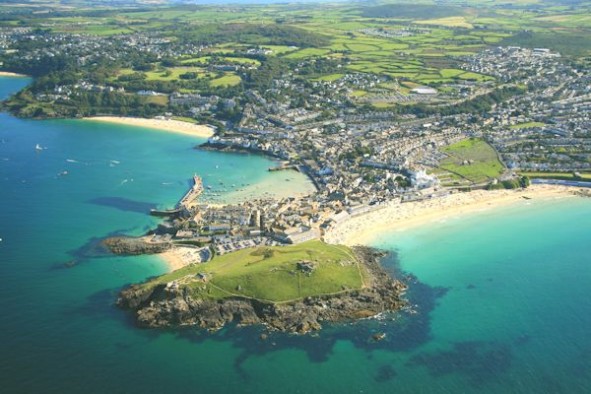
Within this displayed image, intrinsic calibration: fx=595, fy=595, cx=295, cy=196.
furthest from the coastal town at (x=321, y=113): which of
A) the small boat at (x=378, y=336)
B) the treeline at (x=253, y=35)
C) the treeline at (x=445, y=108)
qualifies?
the small boat at (x=378, y=336)

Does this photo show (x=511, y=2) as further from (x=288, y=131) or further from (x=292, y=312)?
(x=292, y=312)

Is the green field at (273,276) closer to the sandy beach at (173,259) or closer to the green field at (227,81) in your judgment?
the sandy beach at (173,259)

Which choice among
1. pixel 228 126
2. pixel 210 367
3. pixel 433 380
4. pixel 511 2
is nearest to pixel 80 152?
pixel 228 126

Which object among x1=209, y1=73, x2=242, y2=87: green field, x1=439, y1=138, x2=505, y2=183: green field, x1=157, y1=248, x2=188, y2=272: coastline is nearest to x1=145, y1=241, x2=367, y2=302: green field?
x1=157, y1=248, x2=188, y2=272: coastline

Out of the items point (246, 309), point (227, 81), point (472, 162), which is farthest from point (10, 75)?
point (246, 309)

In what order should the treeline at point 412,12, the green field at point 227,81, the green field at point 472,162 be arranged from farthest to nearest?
the treeline at point 412,12, the green field at point 227,81, the green field at point 472,162

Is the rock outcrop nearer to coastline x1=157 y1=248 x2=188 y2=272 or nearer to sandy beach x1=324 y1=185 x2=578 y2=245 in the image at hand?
coastline x1=157 y1=248 x2=188 y2=272
